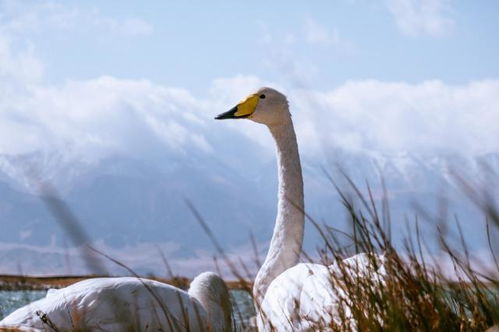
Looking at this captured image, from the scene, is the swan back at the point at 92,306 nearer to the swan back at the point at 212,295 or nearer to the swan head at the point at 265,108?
the swan back at the point at 212,295

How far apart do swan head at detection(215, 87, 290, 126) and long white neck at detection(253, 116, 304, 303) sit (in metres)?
0.10

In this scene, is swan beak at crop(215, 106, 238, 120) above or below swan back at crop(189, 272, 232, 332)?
above

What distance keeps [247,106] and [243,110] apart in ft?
0.24

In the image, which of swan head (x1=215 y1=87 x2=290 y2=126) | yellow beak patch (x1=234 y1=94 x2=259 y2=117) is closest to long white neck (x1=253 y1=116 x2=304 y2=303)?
swan head (x1=215 y1=87 x2=290 y2=126)

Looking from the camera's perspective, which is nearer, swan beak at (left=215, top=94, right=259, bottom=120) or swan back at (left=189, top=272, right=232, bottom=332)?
swan back at (left=189, top=272, right=232, bottom=332)

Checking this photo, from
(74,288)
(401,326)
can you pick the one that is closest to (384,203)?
(401,326)

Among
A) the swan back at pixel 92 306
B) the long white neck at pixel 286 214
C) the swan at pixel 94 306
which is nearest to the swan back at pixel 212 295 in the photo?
the long white neck at pixel 286 214

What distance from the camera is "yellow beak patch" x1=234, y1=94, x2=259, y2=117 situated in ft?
31.1

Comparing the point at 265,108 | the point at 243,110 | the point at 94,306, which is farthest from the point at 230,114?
the point at 94,306

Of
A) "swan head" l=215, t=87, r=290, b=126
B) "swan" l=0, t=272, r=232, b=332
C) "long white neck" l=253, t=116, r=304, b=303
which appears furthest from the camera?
"swan head" l=215, t=87, r=290, b=126


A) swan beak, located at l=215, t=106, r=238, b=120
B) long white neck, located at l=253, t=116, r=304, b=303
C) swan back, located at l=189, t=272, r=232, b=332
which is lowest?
swan back, located at l=189, t=272, r=232, b=332

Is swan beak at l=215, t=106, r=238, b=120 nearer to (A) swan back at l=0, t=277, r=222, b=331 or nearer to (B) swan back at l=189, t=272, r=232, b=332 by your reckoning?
(B) swan back at l=189, t=272, r=232, b=332

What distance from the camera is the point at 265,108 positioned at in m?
9.41

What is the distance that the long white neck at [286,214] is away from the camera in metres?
8.41
